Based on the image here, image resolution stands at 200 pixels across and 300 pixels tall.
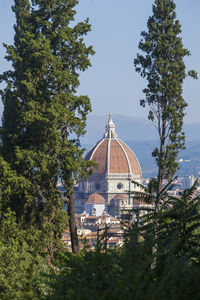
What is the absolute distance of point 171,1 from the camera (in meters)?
22.1

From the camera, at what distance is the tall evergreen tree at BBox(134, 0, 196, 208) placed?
830 inches

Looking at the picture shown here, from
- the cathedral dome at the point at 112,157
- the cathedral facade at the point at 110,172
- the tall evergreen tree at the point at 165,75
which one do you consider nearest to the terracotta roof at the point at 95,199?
the cathedral facade at the point at 110,172

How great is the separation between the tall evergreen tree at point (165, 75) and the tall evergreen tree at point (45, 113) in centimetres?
316

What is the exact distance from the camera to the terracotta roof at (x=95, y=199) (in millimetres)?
145000

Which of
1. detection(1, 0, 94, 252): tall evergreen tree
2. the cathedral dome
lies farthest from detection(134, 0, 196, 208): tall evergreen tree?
the cathedral dome

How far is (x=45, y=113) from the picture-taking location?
60.0 ft

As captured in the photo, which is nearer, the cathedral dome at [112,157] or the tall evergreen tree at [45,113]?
the tall evergreen tree at [45,113]

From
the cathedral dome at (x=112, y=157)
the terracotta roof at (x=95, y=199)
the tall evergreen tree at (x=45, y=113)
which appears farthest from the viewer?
the cathedral dome at (x=112, y=157)

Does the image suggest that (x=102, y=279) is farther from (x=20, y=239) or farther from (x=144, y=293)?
(x=20, y=239)

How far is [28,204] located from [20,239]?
4.93ft

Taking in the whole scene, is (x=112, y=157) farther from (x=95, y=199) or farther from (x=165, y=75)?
(x=165, y=75)

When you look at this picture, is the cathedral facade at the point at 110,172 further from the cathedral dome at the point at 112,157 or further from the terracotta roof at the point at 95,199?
the terracotta roof at the point at 95,199

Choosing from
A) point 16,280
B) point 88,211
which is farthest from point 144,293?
point 88,211

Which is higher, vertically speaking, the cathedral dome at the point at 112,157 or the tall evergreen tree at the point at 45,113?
the cathedral dome at the point at 112,157
